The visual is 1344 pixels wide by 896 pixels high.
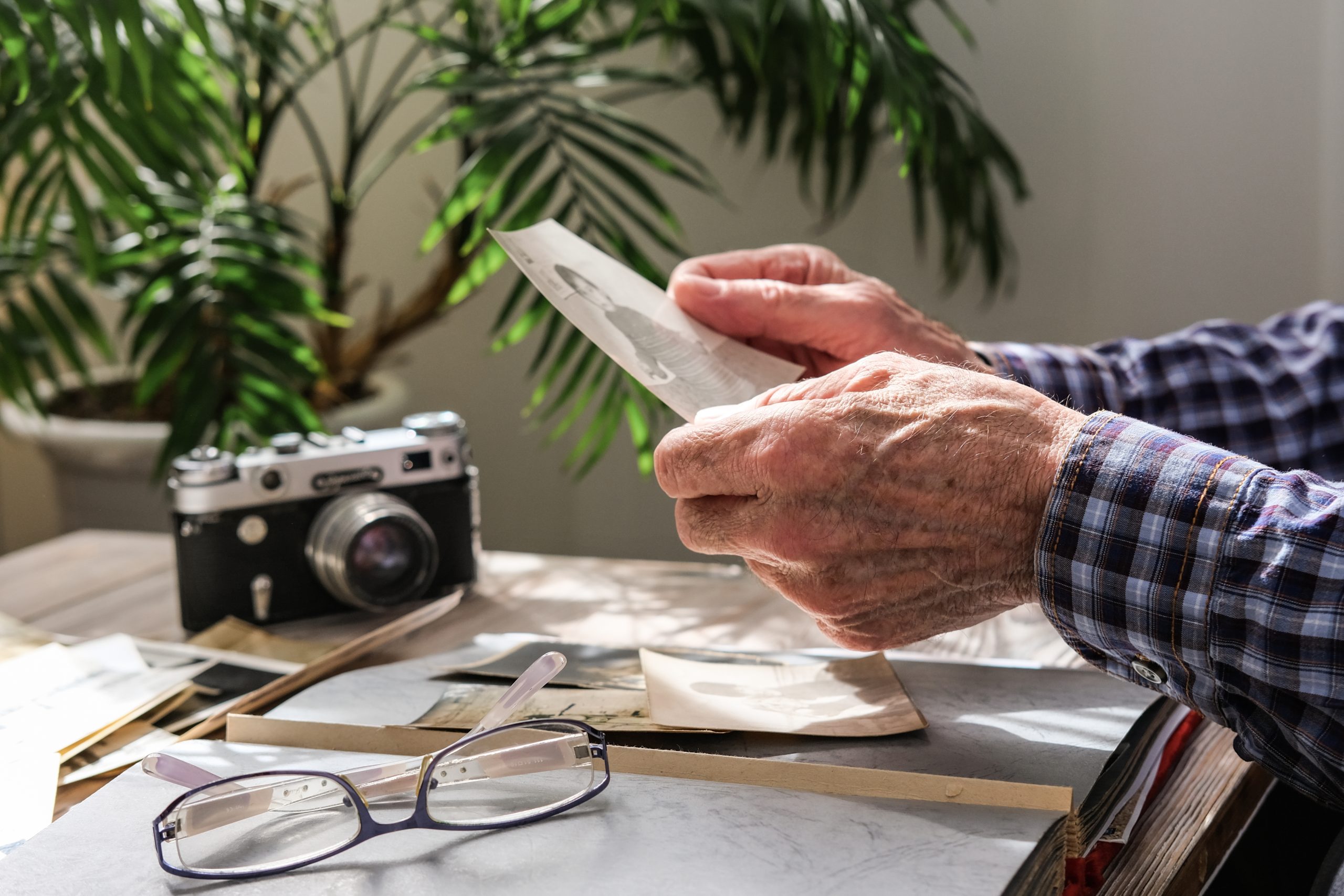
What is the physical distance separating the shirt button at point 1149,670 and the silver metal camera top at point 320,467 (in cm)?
49

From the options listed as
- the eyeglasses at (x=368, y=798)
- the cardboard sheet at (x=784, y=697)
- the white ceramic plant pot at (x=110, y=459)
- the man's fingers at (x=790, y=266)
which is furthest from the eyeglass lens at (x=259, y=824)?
the white ceramic plant pot at (x=110, y=459)

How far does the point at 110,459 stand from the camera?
1436 millimetres

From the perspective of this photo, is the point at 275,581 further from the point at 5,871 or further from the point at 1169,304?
the point at 1169,304

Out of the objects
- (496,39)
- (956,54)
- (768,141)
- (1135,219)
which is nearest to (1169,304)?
(1135,219)

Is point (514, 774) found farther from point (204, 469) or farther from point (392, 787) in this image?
point (204, 469)

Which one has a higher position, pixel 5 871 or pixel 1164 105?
pixel 1164 105

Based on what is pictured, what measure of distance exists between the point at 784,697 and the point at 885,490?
0.11 m

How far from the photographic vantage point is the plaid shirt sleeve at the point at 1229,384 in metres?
0.77

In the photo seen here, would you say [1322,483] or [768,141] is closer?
[1322,483]

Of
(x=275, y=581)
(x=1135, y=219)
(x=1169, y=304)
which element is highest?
(x=1135, y=219)

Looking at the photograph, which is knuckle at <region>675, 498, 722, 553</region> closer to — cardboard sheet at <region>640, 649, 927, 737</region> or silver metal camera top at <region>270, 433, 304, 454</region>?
cardboard sheet at <region>640, 649, 927, 737</region>

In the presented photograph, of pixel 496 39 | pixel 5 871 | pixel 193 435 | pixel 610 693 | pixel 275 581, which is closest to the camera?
pixel 5 871

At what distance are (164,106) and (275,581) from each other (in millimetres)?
354

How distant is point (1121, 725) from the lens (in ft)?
1.54
